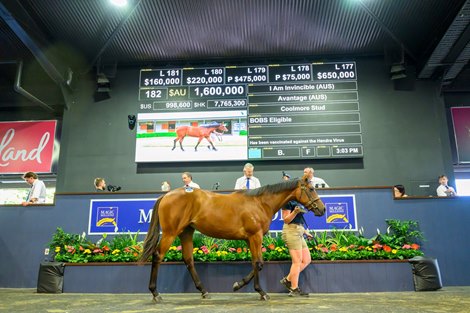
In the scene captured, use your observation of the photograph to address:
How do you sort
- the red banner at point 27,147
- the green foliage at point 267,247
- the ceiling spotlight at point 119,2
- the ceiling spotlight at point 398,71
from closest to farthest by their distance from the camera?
the green foliage at point 267,247
the ceiling spotlight at point 119,2
the ceiling spotlight at point 398,71
the red banner at point 27,147

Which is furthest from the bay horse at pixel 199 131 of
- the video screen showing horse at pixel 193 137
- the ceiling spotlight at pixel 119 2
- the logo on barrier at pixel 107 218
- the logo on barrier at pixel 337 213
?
the logo on barrier at pixel 337 213

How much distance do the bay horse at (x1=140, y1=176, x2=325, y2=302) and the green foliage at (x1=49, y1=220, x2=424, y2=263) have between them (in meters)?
1.01

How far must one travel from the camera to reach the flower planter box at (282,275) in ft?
21.5

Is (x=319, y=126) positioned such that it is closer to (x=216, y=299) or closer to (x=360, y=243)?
(x=360, y=243)

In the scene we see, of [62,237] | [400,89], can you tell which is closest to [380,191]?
[400,89]

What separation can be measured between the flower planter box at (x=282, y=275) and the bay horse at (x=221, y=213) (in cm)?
81

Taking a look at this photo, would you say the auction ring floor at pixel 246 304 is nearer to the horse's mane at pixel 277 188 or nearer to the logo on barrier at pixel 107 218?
the horse's mane at pixel 277 188

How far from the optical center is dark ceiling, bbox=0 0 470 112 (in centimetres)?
952

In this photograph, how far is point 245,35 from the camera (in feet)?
34.8

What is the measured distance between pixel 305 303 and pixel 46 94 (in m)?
11.6

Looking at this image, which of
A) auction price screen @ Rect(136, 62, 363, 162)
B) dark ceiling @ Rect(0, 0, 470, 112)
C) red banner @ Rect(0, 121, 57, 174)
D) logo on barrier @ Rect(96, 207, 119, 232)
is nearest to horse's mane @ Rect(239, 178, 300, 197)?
logo on barrier @ Rect(96, 207, 119, 232)

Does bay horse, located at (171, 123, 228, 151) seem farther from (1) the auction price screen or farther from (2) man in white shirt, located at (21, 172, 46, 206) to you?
(2) man in white shirt, located at (21, 172, 46, 206)

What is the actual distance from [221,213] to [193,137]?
5.18m

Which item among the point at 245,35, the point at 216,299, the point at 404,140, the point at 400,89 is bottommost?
the point at 216,299
